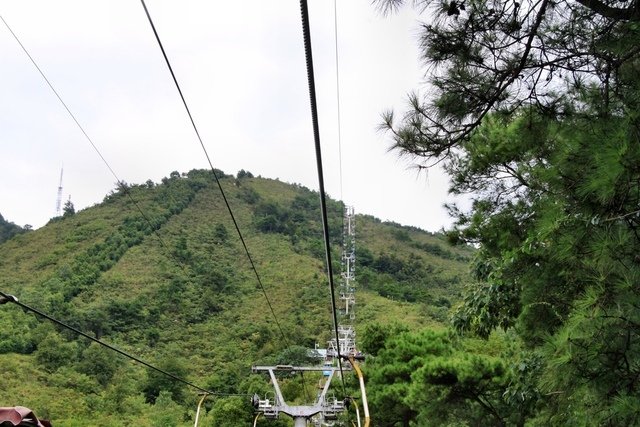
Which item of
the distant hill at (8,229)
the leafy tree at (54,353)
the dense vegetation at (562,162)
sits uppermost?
the distant hill at (8,229)

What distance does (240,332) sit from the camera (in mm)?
29203

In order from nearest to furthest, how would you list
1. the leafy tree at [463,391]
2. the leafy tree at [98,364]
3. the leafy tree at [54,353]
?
the leafy tree at [463,391] → the leafy tree at [54,353] → the leafy tree at [98,364]

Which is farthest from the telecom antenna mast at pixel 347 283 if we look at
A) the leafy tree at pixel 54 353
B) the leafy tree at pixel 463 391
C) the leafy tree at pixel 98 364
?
the leafy tree at pixel 463 391

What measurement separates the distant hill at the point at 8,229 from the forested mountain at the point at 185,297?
2.14 meters

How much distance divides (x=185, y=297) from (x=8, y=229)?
19.6m

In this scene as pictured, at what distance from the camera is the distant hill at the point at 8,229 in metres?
41.4

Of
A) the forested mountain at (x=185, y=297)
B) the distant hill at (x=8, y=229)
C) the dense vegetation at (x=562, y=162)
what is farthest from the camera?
the distant hill at (x=8, y=229)

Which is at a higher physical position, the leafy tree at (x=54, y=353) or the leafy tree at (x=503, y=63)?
the leafy tree at (x=503, y=63)

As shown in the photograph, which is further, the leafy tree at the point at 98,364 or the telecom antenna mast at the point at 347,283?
the telecom antenna mast at the point at 347,283

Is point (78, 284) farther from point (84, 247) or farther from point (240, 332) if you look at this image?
point (240, 332)

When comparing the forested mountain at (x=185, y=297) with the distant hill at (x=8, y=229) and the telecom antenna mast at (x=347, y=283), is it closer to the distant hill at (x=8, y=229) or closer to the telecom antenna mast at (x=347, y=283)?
the telecom antenna mast at (x=347, y=283)

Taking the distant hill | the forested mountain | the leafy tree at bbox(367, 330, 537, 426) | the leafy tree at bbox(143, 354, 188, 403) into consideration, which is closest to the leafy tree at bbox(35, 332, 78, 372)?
the forested mountain

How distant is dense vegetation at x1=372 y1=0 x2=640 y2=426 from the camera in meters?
2.09

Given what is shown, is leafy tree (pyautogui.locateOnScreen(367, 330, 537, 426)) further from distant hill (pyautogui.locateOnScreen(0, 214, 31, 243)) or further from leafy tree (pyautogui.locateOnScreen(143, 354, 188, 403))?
distant hill (pyautogui.locateOnScreen(0, 214, 31, 243))
